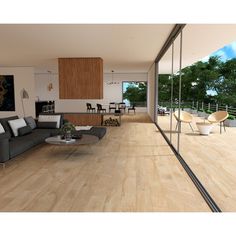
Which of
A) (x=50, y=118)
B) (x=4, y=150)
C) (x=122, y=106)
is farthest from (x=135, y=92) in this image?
(x=4, y=150)

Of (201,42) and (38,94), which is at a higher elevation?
(201,42)

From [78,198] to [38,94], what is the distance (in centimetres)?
1423

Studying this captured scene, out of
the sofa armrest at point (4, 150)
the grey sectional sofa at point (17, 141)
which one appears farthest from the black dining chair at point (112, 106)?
the sofa armrest at point (4, 150)

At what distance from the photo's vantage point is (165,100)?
19.2 m

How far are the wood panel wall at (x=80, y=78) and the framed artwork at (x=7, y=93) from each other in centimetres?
456

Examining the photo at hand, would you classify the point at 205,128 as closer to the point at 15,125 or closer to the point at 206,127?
the point at 206,127

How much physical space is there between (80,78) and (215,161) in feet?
21.2

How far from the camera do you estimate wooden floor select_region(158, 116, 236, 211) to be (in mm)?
3320

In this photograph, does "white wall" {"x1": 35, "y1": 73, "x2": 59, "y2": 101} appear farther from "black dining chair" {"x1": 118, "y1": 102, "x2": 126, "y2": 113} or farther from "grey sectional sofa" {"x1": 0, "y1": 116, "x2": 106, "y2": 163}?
"grey sectional sofa" {"x1": 0, "y1": 116, "x2": 106, "y2": 163}

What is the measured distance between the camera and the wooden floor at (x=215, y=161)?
3.32 m

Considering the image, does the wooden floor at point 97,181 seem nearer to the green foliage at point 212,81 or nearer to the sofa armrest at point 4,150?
the sofa armrest at point 4,150
